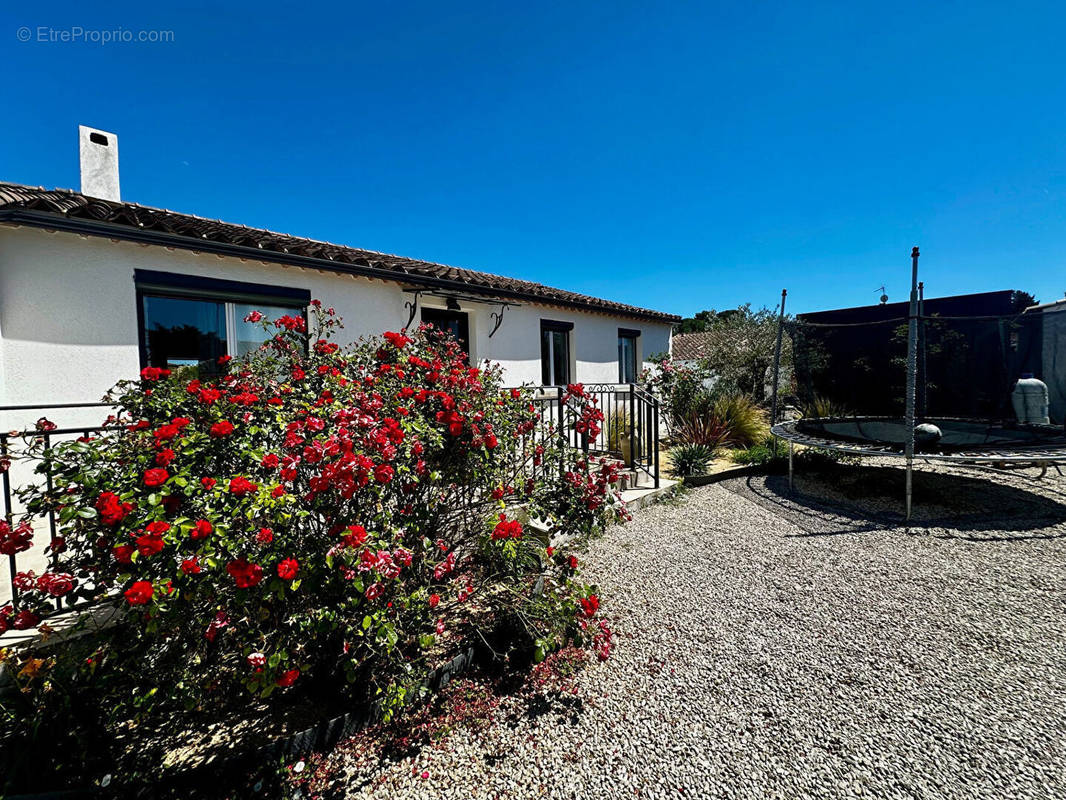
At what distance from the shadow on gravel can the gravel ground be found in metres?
0.27

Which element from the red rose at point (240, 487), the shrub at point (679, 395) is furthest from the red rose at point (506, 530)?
the shrub at point (679, 395)

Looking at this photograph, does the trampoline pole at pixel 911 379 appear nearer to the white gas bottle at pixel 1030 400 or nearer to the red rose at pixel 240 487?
the white gas bottle at pixel 1030 400

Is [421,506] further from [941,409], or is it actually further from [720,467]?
[941,409]

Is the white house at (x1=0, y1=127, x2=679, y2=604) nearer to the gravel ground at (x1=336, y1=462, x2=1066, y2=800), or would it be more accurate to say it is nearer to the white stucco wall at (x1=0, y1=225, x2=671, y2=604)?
the white stucco wall at (x1=0, y1=225, x2=671, y2=604)

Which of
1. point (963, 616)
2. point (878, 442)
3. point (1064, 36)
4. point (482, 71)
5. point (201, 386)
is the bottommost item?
point (963, 616)

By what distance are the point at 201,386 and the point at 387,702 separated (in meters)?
1.87

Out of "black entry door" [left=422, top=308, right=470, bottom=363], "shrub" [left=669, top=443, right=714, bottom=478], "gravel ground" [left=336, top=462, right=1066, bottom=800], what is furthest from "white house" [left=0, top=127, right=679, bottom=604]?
"gravel ground" [left=336, top=462, right=1066, bottom=800]

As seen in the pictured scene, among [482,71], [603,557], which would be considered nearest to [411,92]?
[482,71]

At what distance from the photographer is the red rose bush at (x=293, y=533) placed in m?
1.64

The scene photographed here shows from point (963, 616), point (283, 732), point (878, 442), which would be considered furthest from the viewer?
point (878, 442)

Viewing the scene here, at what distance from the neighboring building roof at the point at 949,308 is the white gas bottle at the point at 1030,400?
11.4 ft

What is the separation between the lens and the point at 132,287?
175 inches

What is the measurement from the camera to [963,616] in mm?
3146

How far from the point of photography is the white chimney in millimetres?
5453
